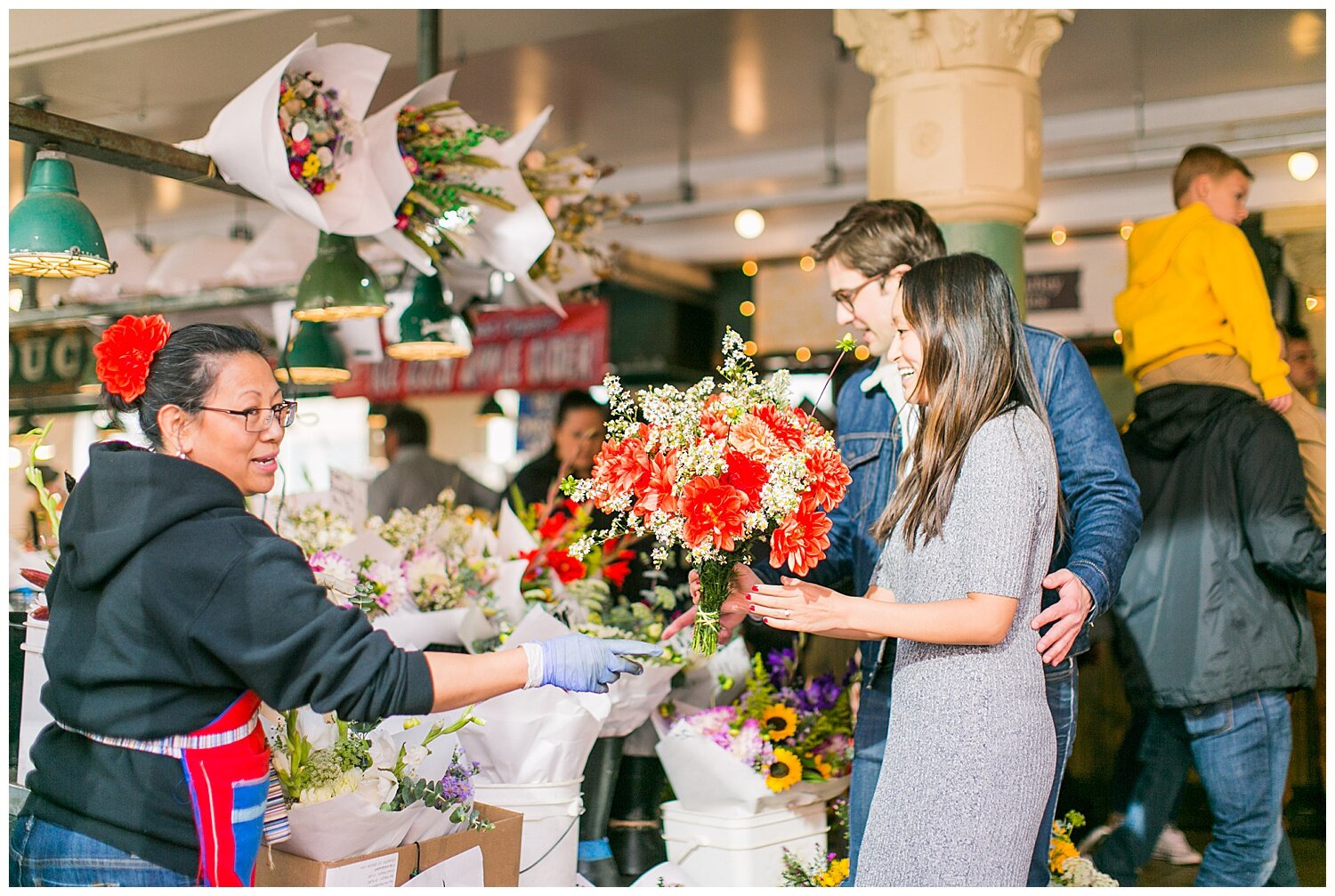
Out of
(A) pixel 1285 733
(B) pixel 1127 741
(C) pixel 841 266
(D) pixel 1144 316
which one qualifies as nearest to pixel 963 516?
(C) pixel 841 266

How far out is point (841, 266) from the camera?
301cm

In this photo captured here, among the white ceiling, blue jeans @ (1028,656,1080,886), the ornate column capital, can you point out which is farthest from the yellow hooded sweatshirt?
the white ceiling

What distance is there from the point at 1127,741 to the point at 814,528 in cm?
288

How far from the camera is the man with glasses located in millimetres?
2508

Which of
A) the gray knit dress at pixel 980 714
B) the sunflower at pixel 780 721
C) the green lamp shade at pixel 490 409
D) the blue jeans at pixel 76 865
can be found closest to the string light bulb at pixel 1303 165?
the sunflower at pixel 780 721

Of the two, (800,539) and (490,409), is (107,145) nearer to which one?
(800,539)

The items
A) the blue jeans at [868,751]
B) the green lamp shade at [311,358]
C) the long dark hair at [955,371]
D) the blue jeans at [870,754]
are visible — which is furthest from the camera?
the green lamp shade at [311,358]

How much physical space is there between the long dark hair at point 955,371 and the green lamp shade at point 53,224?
1943mm

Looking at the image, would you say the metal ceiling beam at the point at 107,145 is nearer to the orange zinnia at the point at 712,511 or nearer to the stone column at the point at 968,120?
the orange zinnia at the point at 712,511

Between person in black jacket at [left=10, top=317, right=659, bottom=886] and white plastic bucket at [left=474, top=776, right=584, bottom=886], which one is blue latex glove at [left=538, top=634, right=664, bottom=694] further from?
white plastic bucket at [left=474, top=776, right=584, bottom=886]

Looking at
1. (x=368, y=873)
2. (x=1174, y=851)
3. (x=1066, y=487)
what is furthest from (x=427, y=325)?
(x=1174, y=851)

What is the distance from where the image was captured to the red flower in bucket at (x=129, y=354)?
212 centimetres

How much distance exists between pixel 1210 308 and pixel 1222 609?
0.95 metres

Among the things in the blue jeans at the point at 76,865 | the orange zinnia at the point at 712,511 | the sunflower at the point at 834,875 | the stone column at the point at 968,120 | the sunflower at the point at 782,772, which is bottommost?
the sunflower at the point at 834,875
